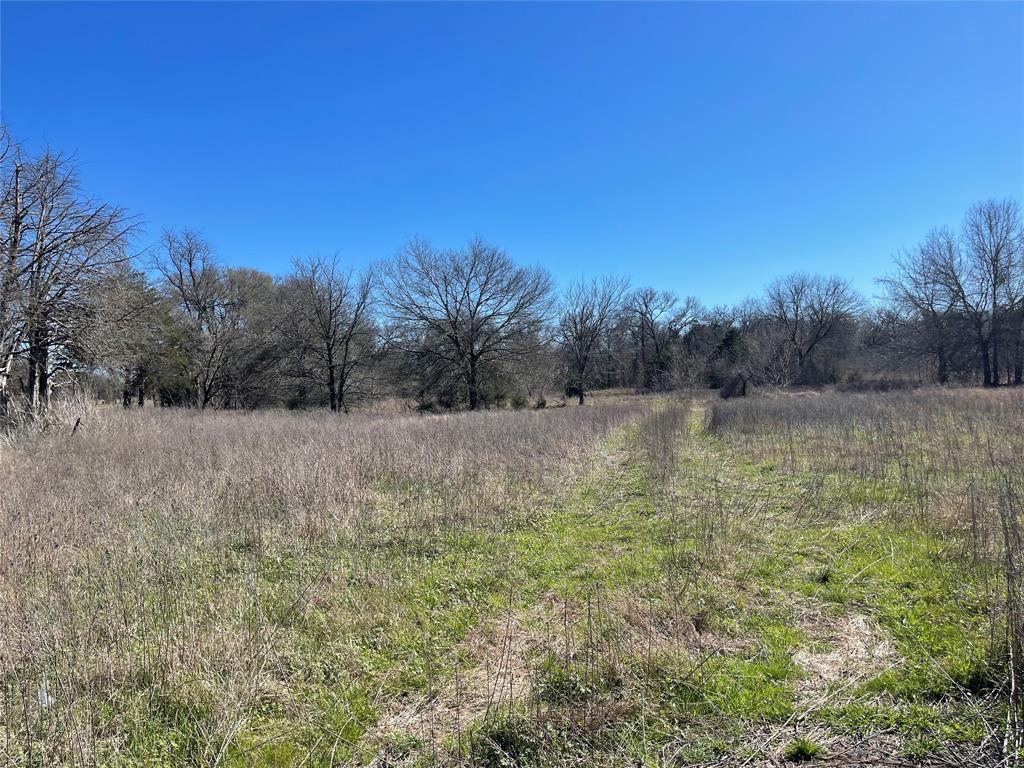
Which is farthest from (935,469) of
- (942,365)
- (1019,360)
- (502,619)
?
(1019,360)

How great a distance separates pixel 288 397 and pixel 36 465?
2404cm

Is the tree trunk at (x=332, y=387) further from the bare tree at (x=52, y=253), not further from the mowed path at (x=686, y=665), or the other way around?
the mowed path at (x=686, y=665)

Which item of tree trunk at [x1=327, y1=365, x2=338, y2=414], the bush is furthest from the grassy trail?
tree trunk at [x1=327, y1=365, x2=338, y2=414]

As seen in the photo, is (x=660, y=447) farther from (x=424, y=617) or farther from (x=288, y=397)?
(x=288, y=397)

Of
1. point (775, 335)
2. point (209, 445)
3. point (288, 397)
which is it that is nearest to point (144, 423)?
point (209, 445)

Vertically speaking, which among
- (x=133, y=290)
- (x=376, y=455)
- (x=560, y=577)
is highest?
(x=133, y=290)

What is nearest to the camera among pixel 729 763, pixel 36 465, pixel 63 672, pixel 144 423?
pixel 729 763

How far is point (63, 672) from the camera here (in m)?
2.53

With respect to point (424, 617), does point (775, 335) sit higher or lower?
higher

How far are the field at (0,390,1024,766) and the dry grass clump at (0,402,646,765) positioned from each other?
0.08ft

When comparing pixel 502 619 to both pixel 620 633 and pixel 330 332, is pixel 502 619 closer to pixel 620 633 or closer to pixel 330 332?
pixel 620 633

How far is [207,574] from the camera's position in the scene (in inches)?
159

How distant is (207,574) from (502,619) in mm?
2792

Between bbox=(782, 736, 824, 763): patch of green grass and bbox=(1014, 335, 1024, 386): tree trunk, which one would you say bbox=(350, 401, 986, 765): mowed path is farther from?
bbox=(1014, 335, 1024, 386): tree trunk
